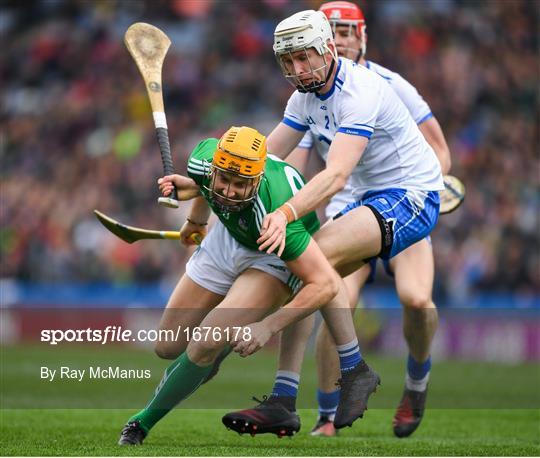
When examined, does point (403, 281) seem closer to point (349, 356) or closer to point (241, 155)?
point (349, 356)

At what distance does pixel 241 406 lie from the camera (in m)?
9.73

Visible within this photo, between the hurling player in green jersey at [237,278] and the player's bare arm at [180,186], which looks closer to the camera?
the hurling player in green jersey at [237,278]

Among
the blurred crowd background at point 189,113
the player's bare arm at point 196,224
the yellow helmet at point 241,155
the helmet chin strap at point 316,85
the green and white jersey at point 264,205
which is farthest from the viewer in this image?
the blurred crowd background at point 189,113

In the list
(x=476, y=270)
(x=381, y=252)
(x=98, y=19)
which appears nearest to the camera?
(x=381, y=252)

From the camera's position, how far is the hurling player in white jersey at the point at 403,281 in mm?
7660

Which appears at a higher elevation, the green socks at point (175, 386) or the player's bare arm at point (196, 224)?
the player's bare arm at point (196, 224)

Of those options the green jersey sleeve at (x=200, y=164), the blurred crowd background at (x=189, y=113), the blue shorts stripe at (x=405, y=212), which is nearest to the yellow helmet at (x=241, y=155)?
the green jersey sleeve at (x=200, y=164)

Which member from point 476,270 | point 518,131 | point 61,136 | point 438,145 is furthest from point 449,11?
point 438,145

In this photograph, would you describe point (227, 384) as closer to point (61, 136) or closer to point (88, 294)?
point (88, 294)

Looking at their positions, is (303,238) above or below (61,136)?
above

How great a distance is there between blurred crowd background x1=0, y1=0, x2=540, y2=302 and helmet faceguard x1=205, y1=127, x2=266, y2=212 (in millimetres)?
9455

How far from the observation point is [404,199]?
272 inches

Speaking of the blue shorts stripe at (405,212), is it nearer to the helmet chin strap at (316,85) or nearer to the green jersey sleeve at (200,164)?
the helmet chin strap at (316,85)

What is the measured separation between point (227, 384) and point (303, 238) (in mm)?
5817
